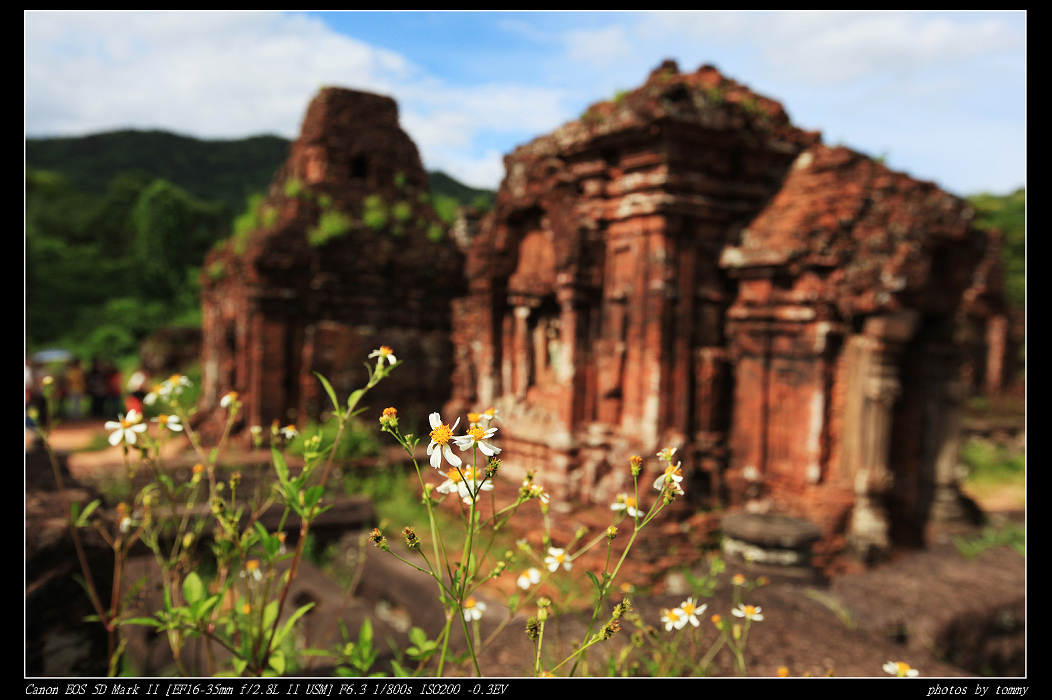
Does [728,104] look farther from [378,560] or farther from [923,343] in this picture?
[378,560]

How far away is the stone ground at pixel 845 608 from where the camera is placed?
3.53 meters

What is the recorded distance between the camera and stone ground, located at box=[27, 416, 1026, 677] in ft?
11.6

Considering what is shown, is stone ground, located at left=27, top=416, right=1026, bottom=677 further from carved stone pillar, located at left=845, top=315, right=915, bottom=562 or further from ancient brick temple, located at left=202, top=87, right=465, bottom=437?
ancient brick temple, located at left=202, top=87, right=465, bottom=437

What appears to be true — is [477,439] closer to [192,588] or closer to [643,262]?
[192,588]

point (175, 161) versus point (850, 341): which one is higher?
point (175, 161)

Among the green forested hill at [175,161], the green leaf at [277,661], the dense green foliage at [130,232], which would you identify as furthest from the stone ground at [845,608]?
the green forested hill at [175,161]

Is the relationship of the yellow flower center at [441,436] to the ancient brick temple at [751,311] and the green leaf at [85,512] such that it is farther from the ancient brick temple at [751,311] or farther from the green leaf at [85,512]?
the ancient brick temple at [751,311]

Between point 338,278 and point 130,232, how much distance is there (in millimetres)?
27426

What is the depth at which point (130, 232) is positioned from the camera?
31469 millimetres

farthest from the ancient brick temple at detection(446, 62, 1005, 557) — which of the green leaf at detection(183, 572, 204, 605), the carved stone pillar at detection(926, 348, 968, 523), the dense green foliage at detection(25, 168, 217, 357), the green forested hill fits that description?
the dense green foliage at detection(25, 168, 217, 357)

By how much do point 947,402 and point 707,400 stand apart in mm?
2643

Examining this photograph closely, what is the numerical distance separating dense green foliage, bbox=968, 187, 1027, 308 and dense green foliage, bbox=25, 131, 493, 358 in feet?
90.9

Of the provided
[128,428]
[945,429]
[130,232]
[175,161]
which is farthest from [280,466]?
[130,232]
